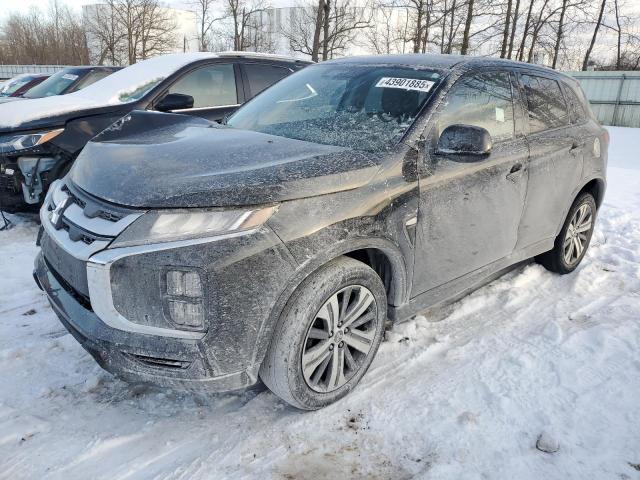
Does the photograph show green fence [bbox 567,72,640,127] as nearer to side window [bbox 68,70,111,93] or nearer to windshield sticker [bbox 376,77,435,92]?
side window [bbox 68,70,111,93]

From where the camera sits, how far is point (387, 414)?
2.51 m

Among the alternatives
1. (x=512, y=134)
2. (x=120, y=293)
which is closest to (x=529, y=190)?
(x=512, y=134)

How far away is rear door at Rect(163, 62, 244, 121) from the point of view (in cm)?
554

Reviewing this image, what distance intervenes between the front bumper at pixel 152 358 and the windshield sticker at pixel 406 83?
1.89 meters

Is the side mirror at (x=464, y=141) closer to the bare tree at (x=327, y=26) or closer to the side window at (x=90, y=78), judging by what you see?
the side window at (x=90, y=78)

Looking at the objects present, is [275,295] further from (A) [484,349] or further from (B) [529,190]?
(B) [529,190]

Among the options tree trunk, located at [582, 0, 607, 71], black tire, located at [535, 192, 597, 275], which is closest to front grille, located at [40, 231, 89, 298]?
black tire, located at [535, 192, 597, 275]

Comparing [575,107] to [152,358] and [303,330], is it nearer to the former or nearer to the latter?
[303,330]

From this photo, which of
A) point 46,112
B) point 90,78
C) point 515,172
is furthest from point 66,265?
point 90,78

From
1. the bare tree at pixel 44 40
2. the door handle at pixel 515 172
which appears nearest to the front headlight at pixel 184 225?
the door handle at pixel 515 172

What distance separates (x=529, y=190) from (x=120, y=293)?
2.72 metres

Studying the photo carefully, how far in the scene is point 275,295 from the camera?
2119 mm

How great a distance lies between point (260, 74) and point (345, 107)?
3377mm

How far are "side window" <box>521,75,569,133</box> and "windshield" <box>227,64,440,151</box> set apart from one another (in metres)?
0.97
